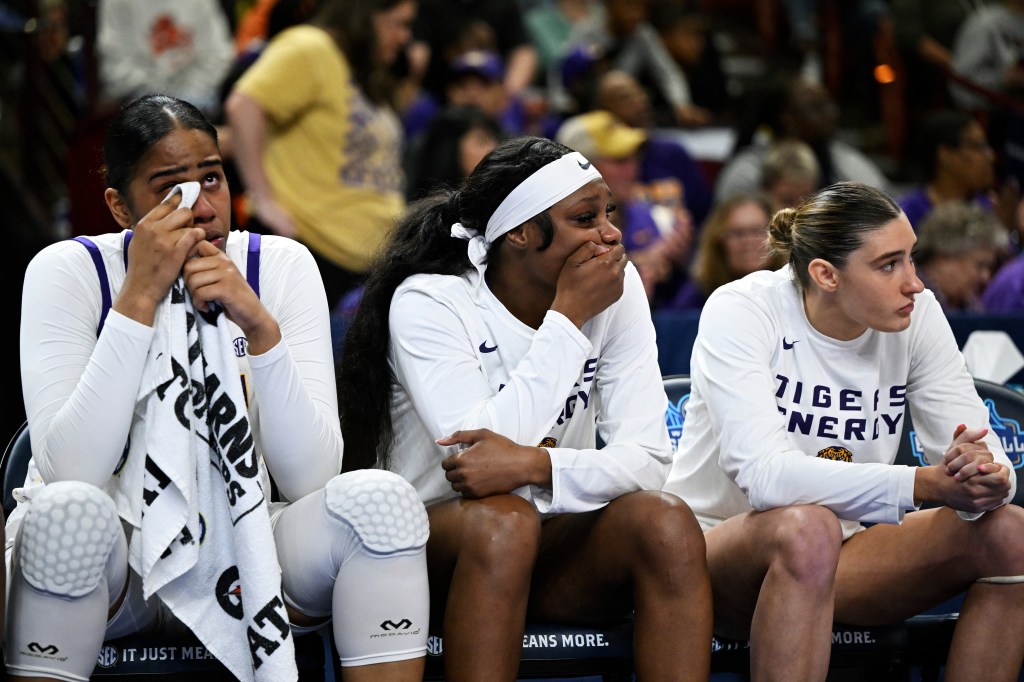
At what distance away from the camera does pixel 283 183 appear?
16.5 feet

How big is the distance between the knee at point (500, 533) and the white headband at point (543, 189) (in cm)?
64

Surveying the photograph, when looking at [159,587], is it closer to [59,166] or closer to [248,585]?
[248,585]

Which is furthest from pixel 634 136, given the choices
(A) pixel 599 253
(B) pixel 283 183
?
(A) pixel 599 253

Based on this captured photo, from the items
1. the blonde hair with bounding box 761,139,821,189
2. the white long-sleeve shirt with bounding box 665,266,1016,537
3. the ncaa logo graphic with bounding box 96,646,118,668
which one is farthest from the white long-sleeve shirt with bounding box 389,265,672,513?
the blonde hair with bounding box 761,139,821,189

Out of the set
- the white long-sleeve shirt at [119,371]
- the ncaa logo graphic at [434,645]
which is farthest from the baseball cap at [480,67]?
the ncaa logo graphic at [434,645]

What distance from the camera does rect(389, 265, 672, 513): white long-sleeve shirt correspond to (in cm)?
278

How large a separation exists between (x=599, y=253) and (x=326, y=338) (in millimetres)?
602

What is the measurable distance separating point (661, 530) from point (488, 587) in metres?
0.36

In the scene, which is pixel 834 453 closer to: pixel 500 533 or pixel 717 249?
pixel 500 533

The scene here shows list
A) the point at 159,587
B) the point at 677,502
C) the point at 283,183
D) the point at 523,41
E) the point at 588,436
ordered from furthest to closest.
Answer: the point at 523,41
the point at 283,183
the point at 588,436
the point at 677,502
the point at 159,587

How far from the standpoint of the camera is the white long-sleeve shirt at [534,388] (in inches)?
109

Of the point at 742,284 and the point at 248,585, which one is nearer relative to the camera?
the point at 248,585

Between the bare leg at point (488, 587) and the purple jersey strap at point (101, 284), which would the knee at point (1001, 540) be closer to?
the bare leg at point (488, 587)

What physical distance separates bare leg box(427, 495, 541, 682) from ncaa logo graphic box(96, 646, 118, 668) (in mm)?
627
